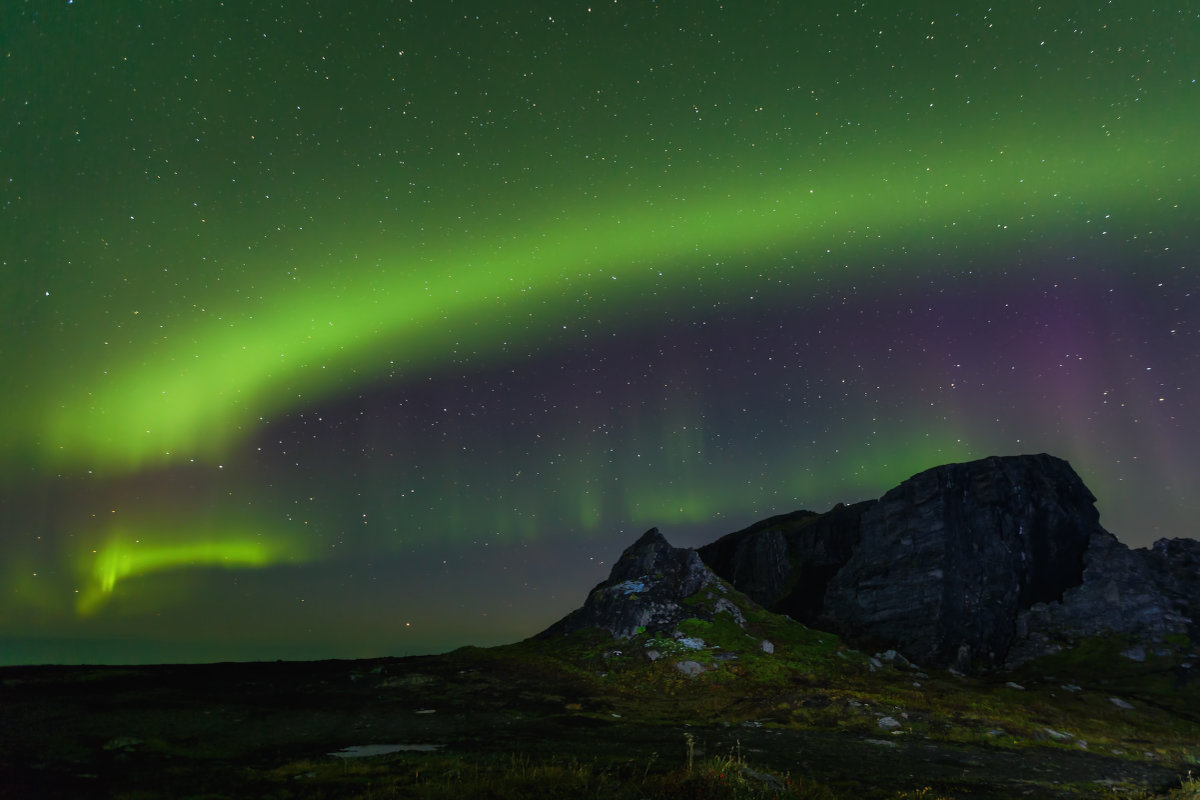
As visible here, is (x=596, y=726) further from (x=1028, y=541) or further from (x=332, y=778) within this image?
(x=1028, y=541)

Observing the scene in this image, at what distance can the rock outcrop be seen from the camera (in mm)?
66375

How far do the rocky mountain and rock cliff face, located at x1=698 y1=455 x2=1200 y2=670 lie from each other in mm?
214

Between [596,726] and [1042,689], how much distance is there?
2570 inches

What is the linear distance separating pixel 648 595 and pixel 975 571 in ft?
253

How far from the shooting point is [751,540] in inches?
5610

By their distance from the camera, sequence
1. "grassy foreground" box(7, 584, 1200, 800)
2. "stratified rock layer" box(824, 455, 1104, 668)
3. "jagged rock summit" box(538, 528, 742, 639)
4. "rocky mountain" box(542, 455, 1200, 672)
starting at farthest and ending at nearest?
1. "stratified rock layer" box(824, 455, 1104, 668)
2. "rocky mountain" box(542, 455, 1200, 672)
3. "jagged rock summit" box(538, 528, 742, 639)
4. "grassy foreground" box(7, 584, 1200, 800)

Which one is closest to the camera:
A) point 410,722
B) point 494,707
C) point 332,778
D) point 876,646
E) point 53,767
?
point 332,778

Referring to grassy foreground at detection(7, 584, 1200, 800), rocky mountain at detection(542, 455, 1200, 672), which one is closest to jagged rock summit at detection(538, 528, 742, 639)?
rocky mountain at detection(542, 455, 1200, 672)

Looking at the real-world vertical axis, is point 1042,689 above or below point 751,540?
below

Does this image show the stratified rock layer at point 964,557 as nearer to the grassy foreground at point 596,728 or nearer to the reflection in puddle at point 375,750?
the grassy foreground at point 596,728

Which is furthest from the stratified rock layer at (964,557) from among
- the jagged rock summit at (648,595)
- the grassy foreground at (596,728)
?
the jagged rock summit at (648,595)

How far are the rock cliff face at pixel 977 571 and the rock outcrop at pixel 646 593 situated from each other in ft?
170

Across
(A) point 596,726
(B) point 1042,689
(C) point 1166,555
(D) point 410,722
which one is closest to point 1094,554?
(C) point 1166,555

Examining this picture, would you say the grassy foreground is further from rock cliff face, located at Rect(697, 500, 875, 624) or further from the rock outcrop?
rock cliff face, located at Rect(697, 500, 875, 624)
